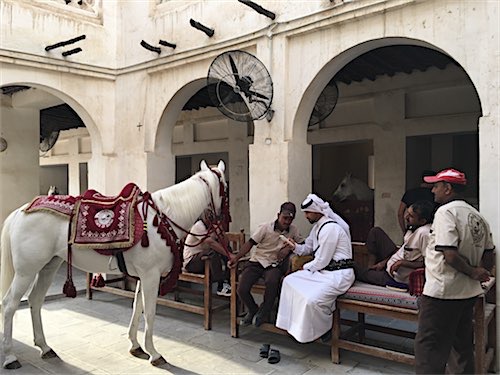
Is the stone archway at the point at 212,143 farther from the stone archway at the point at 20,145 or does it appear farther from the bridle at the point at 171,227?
the bridle at the point at 171,227

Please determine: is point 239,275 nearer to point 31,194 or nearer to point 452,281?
point 452,281

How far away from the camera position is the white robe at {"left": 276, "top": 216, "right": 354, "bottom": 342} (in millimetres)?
4090

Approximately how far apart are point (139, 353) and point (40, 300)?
1.17m

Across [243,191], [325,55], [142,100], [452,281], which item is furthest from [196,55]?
[452,281]

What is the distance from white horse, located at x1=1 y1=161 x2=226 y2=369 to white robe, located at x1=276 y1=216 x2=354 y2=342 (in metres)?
1.13

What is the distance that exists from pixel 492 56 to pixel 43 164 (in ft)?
49.9

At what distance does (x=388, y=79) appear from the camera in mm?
7535

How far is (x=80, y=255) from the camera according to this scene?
4.33 meters

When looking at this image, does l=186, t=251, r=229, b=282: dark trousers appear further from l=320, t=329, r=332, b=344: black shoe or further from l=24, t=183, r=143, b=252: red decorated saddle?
l=320, t=329, r=332, b=344: black shoe

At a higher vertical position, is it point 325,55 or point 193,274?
point 325,55

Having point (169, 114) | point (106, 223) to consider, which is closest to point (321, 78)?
point (169, 114)

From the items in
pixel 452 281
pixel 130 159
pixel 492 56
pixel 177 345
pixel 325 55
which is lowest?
pixel 177 345

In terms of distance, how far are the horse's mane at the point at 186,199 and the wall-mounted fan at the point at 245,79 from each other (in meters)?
1.38

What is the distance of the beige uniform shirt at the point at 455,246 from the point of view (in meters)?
3.08
